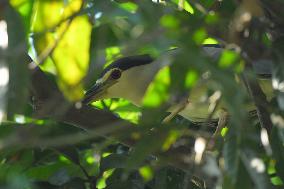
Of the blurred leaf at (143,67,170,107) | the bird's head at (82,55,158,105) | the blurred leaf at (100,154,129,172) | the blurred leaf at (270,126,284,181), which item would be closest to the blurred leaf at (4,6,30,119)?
the blurred leaf at (143,67,170,107)

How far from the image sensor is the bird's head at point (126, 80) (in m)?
2.44

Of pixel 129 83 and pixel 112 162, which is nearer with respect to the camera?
pixel 112 162

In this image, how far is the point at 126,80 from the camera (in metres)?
2.58

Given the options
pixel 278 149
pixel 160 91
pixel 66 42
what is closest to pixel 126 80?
pixel 66 42

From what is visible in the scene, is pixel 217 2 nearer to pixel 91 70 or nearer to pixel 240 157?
pixel 240 157

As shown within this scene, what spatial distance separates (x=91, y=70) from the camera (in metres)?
1.00

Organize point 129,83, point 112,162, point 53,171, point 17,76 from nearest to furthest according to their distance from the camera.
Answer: point 17,76 → point 112,162 → point 53,171 → point 129,83

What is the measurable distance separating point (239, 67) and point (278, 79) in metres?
0.11

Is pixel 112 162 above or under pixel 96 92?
above

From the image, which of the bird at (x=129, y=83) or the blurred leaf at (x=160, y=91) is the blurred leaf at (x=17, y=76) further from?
the bird at (x=129, y=83)

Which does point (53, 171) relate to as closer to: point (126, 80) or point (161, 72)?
point (126, 80)

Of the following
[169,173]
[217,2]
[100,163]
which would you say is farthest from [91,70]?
[169,173]

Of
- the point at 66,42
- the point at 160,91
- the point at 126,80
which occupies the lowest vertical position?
the point at 126,80

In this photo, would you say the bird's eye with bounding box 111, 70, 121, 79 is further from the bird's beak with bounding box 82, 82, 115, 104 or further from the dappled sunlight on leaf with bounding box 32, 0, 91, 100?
the dappled sunlight on leaf with bounding box 32, 0, 91, 100
